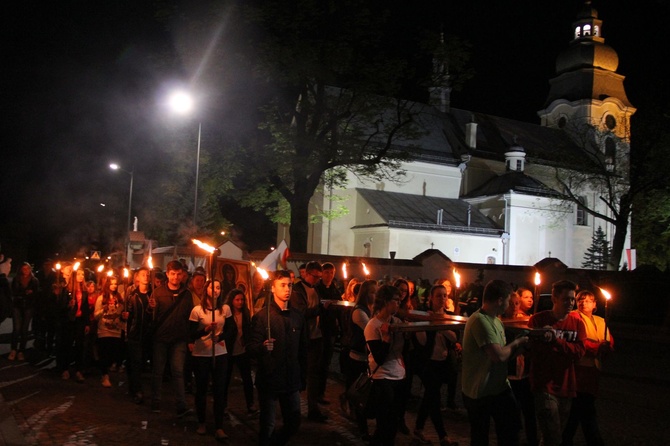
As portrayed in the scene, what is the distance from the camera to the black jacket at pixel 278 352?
6.79 meters

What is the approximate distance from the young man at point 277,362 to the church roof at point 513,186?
151ft

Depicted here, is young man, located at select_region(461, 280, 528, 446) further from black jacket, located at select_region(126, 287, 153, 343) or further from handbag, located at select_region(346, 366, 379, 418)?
black jacket, located at select_region(126, 287, 153, 343)

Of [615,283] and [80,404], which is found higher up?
[615,283]

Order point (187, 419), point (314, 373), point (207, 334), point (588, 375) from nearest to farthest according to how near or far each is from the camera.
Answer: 1. point (588, 375)
2. point (207, 334)
3. point (187, 419)
4. point (314, 373)

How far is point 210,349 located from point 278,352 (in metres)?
2.05

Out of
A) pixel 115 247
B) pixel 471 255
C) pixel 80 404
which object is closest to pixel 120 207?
pixel 115 247

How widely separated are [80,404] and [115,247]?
157 feet

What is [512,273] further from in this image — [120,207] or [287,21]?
[120,207]

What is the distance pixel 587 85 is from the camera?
207 feet

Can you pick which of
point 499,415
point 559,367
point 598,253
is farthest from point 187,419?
point 598,253

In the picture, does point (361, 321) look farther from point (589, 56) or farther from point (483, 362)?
point (589, 56)

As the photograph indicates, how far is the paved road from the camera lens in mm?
8336

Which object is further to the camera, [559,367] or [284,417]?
[284,417]

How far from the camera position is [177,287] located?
9680 mm
